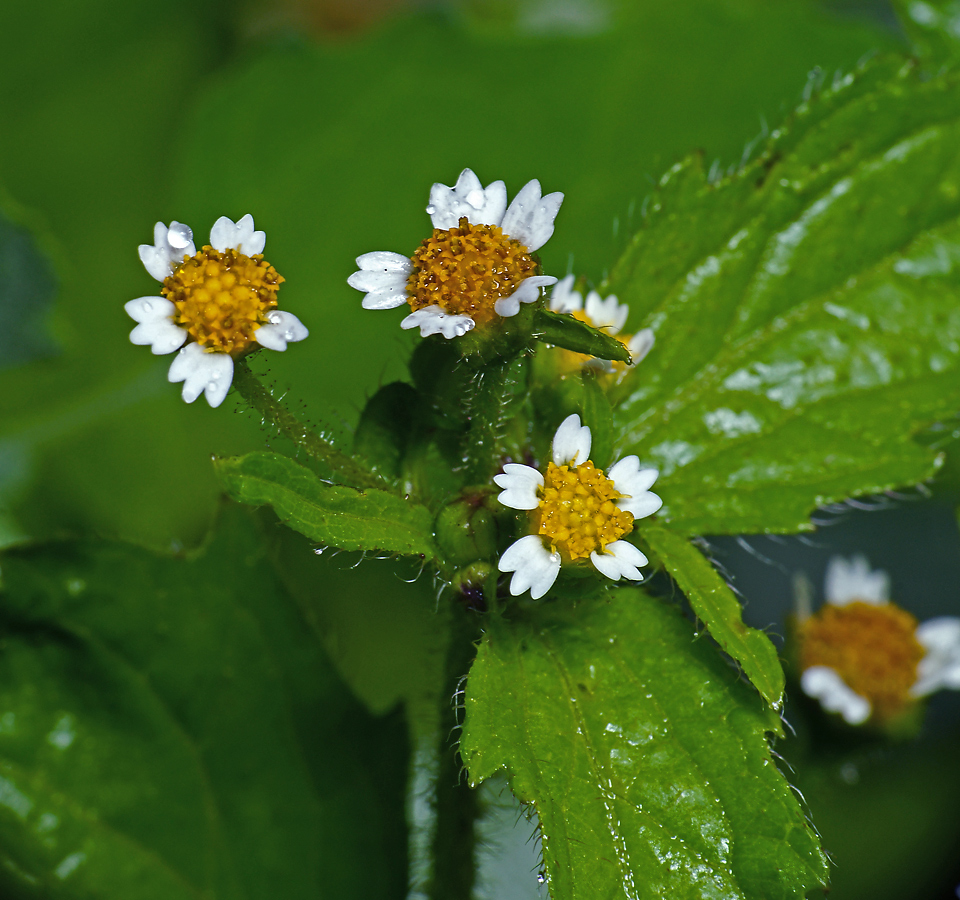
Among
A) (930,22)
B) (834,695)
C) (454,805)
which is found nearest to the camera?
(454,805)

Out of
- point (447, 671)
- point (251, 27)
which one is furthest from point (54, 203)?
point (447, 671)

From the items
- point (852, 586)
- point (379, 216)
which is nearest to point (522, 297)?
point (852, 586)

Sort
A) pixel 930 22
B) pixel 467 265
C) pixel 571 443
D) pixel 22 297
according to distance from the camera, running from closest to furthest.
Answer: pixel 467 265 → pixel 571 443 → pixel 930 22 → pixel 22 297

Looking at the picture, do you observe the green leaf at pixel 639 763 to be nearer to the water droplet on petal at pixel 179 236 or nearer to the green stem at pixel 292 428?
the green stem at pixel 292 428

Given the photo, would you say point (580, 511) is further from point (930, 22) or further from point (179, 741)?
point (930, 22)

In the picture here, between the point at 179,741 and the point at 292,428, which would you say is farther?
the point at 179,741

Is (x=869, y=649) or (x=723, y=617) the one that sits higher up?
(x=869, y=649)

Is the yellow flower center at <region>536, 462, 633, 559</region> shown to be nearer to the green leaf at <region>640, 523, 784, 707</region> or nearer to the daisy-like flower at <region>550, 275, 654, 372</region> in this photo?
the green leaf at <region>640, 523, 784, 707</region>
